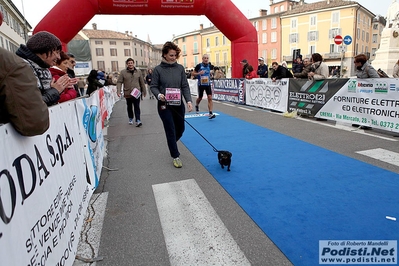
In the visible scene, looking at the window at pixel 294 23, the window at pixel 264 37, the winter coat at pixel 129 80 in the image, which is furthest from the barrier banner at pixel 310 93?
the window at pixel 264 37

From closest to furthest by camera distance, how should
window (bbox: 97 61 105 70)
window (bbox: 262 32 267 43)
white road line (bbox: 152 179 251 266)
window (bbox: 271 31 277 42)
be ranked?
white road line (bbox: 152 179 251 266) < window (bbox: 271 31 277 42) < window (bbox: 262 32 267 43) < window (bbox: 97 61 105 70)

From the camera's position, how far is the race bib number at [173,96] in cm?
474

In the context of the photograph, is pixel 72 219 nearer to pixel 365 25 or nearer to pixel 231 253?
pixel 231 253

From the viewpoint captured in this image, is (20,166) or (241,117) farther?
(241,117)

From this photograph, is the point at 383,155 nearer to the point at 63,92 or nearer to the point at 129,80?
the point at 63,92

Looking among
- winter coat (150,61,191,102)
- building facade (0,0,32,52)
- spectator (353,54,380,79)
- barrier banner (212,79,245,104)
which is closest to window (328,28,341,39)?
barrier banner (212,79,245,104)

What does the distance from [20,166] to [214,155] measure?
3.91 metres

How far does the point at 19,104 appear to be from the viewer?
5.22 feet

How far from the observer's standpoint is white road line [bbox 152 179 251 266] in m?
2.42

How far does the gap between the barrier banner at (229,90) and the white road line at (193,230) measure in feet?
32.6

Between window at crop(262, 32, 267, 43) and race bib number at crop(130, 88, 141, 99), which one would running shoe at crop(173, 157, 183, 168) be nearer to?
race bib number at crop(130, 88, 141, 99)

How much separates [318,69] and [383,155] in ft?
13.9

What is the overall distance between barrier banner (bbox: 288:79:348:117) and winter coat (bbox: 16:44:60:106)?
7143mm

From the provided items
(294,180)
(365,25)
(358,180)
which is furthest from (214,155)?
(365,25)
